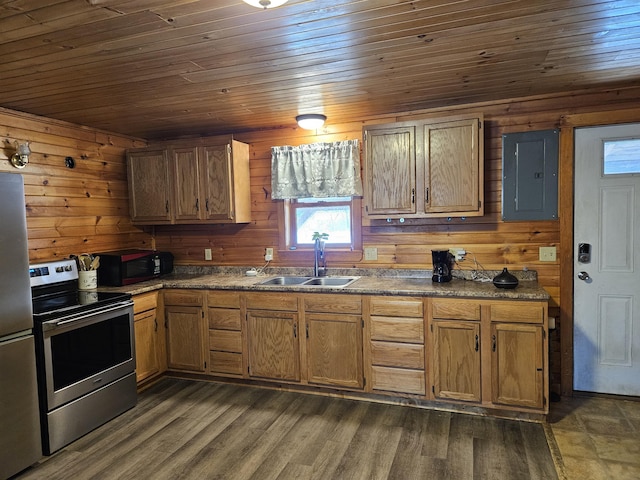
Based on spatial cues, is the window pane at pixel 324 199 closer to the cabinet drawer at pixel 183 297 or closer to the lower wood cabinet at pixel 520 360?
the cabinet drawer at pixel 183 297

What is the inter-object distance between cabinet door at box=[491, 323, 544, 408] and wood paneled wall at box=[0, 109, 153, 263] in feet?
10.8

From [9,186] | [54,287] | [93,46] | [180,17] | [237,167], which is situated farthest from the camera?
[237,167]

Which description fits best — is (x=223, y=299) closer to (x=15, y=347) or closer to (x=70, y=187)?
(x=15, y=347)

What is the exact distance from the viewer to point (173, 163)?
12.5 feet

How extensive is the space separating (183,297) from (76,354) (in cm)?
98

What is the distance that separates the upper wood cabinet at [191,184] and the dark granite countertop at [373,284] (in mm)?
531

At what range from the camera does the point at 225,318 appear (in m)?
3.44

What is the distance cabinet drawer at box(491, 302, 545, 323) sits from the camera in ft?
8.80

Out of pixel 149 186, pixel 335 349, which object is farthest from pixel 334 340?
pixel 149 186

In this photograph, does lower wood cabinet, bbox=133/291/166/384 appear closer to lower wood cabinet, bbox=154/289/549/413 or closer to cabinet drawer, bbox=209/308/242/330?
lower wood cabinet, bbox=154/289/549/413

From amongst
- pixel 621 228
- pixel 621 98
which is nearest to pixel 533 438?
pixel 621 228

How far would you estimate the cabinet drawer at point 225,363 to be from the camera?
343 cm

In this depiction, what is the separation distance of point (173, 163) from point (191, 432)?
227 centimetres

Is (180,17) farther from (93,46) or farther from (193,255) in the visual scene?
(193,255)
